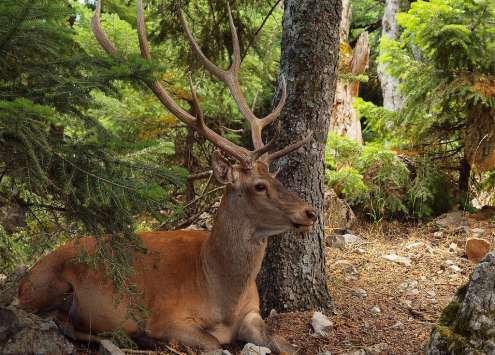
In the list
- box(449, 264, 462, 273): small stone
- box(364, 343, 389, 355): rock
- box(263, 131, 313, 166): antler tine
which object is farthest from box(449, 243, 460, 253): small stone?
box(263, 131, 313, 166): antler tine

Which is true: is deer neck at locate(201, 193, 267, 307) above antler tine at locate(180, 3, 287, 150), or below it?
below

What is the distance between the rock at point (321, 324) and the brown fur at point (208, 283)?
38 centimetres

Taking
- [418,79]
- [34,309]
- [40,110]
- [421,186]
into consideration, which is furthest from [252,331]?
[418,79]

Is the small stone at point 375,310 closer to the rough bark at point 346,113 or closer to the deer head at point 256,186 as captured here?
the deer head at point 256,186

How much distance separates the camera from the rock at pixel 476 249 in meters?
7.50

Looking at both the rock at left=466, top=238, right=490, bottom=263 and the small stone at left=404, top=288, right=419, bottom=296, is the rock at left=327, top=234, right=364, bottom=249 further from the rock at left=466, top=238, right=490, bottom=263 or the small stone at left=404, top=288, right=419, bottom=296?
the small stone at left=404, top=288, right=419, bottom=296

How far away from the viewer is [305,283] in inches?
221

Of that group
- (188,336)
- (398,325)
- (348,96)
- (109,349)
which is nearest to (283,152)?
(188,336)

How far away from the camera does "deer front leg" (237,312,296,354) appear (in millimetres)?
4891

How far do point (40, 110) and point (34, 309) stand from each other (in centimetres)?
272

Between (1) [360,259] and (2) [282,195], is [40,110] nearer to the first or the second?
(2) [282,195]

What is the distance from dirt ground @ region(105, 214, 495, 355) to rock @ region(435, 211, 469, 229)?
31mm

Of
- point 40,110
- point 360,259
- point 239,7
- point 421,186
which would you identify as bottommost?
point 360,259

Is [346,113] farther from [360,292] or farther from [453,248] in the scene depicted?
[360,292]
